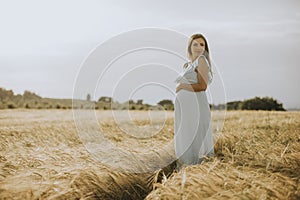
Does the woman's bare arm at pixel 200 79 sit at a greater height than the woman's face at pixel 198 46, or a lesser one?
lesser

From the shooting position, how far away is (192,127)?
134 inches

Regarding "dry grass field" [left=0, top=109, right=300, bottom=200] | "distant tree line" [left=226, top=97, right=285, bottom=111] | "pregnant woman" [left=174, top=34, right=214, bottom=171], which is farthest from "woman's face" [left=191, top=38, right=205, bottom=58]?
"distant tree line" [left=226, top=97, right=285, bottom=111]

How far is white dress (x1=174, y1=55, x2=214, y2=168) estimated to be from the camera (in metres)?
3.36

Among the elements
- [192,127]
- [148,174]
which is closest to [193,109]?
[192,127]

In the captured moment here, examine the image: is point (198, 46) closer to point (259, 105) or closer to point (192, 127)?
point (192, 127)

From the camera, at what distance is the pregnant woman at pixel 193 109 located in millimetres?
3248

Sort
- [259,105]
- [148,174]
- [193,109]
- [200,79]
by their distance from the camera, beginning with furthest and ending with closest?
1. [259,105]
2. [193,109]
3. [200,79]
4. [148,174]

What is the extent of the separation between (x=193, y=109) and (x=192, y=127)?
160mm

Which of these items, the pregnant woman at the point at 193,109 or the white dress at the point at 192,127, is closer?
the pregnant woman at the point at 193,109

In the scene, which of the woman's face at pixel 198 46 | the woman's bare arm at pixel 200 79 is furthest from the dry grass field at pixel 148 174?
the woman's face at pixel 198 46

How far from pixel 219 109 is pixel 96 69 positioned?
1.17 meters

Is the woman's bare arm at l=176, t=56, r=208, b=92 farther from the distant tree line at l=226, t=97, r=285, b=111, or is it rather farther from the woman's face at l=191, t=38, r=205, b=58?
the distant tree line at l=226, t=97, r=285, b=111

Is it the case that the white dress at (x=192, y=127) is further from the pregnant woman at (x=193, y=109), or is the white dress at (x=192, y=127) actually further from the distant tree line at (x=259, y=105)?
the distant tree line at (x=259, y=105)

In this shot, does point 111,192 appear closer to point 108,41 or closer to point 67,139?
point 108,41
